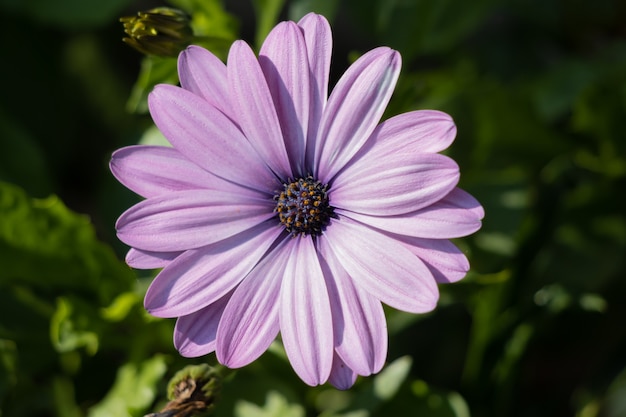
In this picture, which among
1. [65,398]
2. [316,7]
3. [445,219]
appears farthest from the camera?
[65,398]

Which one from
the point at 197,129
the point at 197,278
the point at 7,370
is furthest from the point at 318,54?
the point at 7,370

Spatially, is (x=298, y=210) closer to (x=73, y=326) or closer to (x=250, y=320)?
(x=250, y=320)

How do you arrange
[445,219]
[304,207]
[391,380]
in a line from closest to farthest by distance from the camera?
1. [445,219]
2. [304,207]
3. [391,380]

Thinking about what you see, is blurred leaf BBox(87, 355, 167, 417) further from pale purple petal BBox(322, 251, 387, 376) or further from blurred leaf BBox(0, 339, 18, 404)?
pale purple petal BBox(322, 251, 387, 376)

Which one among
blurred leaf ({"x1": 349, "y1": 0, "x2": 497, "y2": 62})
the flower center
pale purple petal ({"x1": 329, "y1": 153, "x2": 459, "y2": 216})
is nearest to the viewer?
pale purple petal ({"x1": 329, "y1": 153, "x2": 459, "y2": 216})

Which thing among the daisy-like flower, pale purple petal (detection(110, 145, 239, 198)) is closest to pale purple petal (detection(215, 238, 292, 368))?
the daisy-like flower

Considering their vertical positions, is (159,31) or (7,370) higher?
(159,31)

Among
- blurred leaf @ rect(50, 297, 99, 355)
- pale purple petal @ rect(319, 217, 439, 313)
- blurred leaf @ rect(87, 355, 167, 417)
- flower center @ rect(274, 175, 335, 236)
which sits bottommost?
blurred leaf @ rect(87, 355, 167, 417)

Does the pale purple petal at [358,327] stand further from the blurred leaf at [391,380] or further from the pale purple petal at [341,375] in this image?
the blurred leaf at [391,380]
